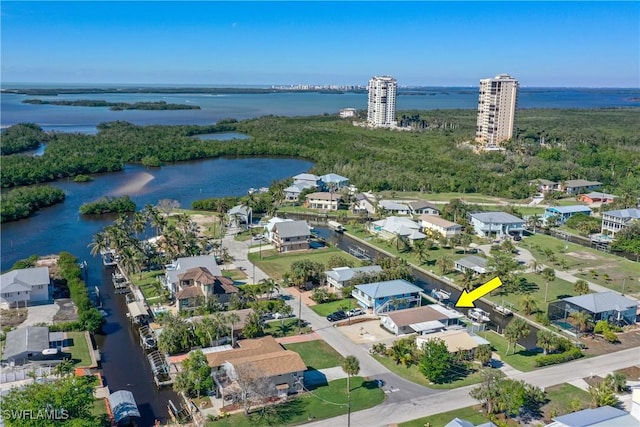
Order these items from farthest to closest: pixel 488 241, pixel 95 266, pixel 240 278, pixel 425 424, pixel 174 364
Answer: pixel 488 241 < pixel 95 266 < pixel 240 278 < pixel 174 364 < pixel 425 424

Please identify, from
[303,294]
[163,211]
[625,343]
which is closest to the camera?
[625,343]

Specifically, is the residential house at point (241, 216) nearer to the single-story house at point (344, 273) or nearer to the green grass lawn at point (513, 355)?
the single-story house at point (344, 273)

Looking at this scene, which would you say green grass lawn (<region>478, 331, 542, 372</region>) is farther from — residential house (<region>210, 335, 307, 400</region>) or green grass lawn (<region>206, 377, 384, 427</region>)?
residential house (<region>210, 335, 307, 400</region>)

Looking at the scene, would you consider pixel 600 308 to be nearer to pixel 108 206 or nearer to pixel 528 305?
pixel 528 305

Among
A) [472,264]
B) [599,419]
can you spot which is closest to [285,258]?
[472,264]

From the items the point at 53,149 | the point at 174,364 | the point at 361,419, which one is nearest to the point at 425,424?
the point at 361,419

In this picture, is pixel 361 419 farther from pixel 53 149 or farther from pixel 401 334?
pixel 53 149

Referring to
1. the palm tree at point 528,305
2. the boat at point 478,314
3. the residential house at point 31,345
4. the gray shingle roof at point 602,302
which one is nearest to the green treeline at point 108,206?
the residential house at point 31,345
